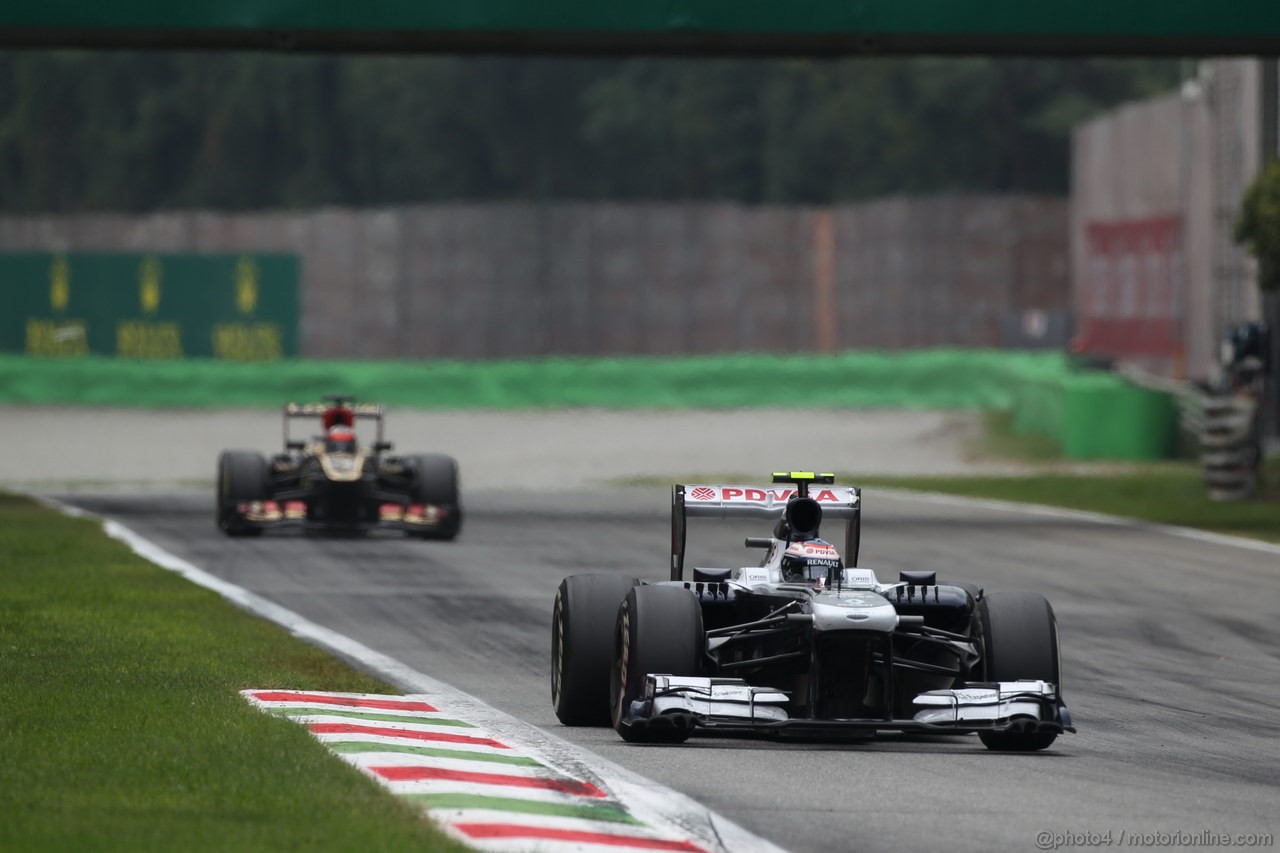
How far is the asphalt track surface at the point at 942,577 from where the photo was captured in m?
9.41

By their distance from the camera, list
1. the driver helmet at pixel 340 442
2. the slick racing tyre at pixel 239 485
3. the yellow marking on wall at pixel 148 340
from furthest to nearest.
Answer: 1. the yellow marking on wall at pixel 148 340
2. the driver helmet at pixel 340 442
3. the slick racing tyre at pixel 239 485

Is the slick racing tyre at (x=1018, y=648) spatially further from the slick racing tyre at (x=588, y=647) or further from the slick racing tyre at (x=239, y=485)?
the slick racing tyre at (x=239, y=485)

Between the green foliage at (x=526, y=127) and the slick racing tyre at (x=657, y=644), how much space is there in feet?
225

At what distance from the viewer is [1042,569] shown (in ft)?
71.3

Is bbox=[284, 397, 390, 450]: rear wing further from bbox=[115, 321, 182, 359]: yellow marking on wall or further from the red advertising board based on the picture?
bbox=[115, 321, 182, 359]: yellow marking on wall

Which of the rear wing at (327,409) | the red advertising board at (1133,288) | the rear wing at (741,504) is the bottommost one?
the rear wing at (741,504)

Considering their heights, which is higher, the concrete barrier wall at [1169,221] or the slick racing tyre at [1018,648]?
the concrete barrier wall at [1169,221]

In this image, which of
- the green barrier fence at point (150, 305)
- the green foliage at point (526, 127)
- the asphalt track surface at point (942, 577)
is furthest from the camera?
the green foliage at point (526, 127)

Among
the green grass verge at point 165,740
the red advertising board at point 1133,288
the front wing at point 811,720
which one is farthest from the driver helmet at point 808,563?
the red advertising board at point 1133,288

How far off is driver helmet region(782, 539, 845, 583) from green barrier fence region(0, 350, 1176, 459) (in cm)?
3479

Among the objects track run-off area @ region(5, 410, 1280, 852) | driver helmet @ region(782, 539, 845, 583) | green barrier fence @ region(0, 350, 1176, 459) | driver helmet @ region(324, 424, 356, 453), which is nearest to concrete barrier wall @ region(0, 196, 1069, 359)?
green barrier fence @ region(0, 350, 1176, 459)

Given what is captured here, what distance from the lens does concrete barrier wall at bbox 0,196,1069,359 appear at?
57.1 meters

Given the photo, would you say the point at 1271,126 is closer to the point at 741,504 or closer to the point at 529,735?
the point at 741,504

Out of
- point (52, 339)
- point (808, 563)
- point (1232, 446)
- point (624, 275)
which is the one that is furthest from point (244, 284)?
point (808, 563)
